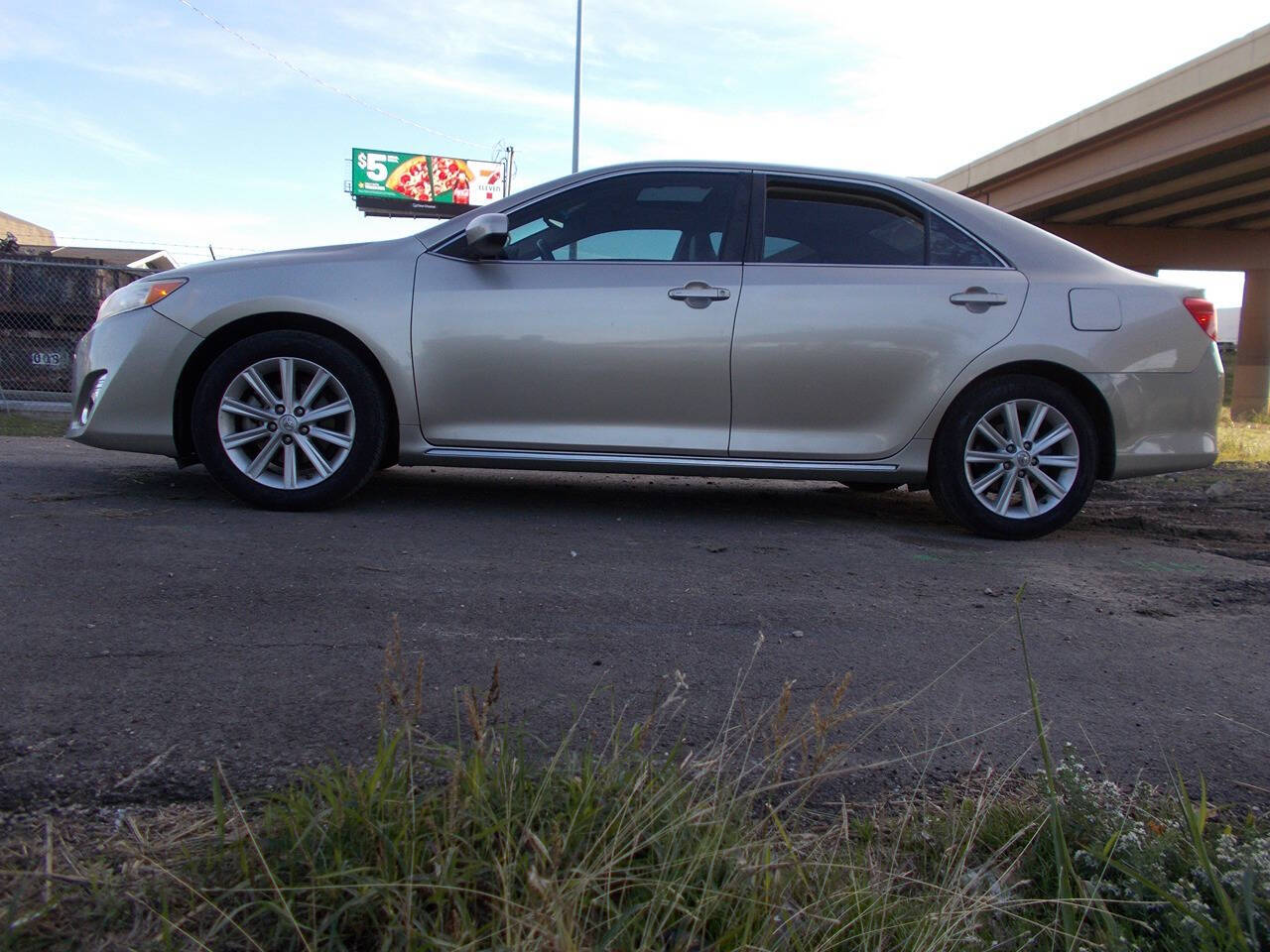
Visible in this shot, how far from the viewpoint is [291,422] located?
435cm

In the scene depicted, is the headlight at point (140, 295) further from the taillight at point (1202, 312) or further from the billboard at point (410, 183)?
the billboard at point (410, 183)

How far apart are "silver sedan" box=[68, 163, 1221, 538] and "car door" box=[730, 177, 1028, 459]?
0.01 meters

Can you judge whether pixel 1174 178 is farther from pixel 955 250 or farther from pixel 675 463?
pixel 675 463

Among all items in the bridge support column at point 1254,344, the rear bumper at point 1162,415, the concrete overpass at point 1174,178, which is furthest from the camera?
the bridge support column at point 1254,344

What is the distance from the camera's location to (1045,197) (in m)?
24.0

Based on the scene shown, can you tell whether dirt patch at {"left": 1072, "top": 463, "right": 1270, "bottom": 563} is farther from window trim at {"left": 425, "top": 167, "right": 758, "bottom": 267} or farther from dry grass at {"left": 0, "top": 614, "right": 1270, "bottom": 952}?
dry grass at {"left": 0, "top": 614, "right": 1270, "bottom": 952}

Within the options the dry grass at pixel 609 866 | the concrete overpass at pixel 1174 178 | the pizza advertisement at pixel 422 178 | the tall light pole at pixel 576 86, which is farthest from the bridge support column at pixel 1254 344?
the pizza advertisement at pixel 422 178

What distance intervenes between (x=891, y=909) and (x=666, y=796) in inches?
15.2

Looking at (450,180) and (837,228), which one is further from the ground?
(450,180)

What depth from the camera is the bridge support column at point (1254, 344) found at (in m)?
27.1

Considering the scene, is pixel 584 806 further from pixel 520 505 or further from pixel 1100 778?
pixel 520 505

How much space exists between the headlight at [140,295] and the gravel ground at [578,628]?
0.88 metres

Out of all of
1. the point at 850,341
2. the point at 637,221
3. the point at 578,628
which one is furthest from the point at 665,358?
the point at 578,628

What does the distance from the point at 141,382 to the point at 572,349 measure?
1920 mm
